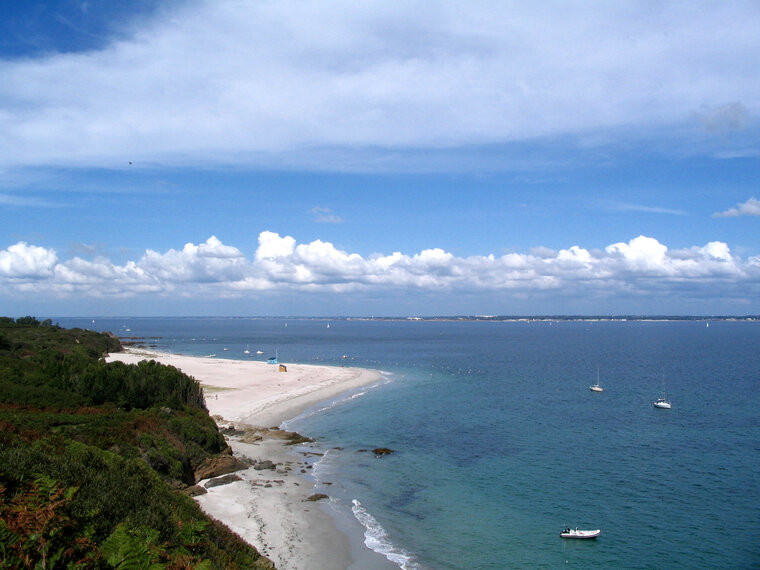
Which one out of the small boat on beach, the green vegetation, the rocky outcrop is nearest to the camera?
the green vegetation

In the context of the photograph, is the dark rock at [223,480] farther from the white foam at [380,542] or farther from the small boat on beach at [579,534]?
the small boat on beach at [579,534]

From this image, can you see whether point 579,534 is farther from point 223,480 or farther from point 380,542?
point 223,480

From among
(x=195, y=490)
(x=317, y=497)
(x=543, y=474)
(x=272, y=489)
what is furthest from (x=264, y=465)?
(x=543, y=474)

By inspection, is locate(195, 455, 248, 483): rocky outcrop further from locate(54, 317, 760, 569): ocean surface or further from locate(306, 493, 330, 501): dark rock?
locate(306, 493, 330, 501): dark rock

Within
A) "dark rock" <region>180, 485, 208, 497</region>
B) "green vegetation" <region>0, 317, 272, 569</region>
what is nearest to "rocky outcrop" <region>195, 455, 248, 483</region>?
"green vegetation" <region>0, 317, 272, 569</region>

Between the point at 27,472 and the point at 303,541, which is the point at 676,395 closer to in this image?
the point at 303,541

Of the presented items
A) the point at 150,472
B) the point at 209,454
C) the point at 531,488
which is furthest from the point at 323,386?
the point at 150,472
